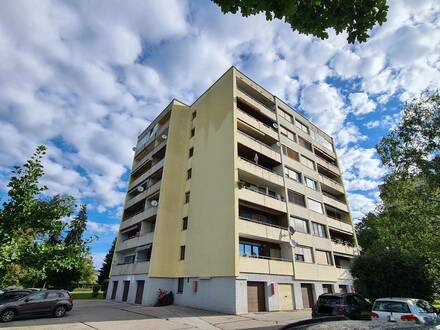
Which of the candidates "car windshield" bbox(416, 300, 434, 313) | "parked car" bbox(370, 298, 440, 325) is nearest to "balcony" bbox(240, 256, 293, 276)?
"parked car" bbox(370, 298, 440, 325)

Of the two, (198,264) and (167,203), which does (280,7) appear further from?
(167,203)

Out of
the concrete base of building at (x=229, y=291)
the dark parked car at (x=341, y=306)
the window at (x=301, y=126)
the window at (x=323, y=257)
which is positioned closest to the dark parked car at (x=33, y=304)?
the concrete base of building at (x=229, y=291)

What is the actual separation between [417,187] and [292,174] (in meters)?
12.4

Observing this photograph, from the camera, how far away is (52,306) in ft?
54.0

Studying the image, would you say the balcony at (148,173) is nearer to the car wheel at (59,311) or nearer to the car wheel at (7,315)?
the car wheel at (59,311)

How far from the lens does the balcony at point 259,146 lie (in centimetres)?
2480

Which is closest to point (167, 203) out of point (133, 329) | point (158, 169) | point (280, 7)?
point (158, 169)

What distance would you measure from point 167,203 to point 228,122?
10218 millimetres

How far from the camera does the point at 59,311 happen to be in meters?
16.7

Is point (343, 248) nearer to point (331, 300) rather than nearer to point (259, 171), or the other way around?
point (259, 171)

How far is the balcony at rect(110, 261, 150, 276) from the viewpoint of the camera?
2512 centimetres

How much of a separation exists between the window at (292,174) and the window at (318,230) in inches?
198

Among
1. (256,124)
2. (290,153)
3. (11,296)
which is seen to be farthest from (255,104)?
(11,296)

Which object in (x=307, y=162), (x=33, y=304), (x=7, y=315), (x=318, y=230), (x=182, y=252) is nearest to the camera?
(x=7, y=315)
